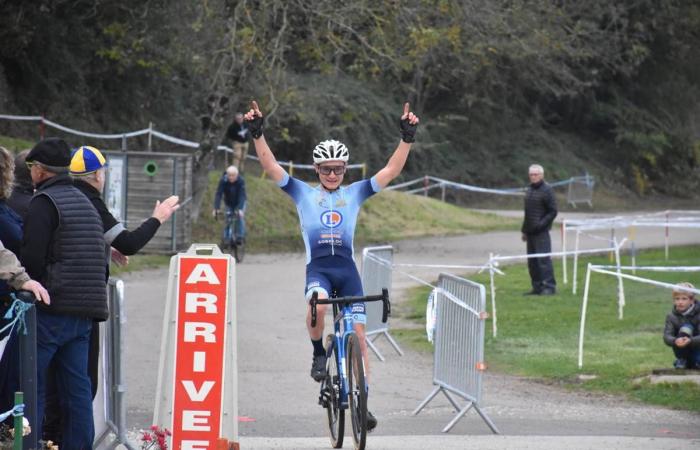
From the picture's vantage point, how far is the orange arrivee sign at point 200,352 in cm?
809

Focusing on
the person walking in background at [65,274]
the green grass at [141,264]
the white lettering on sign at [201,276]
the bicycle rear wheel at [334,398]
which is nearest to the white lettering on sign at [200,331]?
the white lettering on sign at [201,276]

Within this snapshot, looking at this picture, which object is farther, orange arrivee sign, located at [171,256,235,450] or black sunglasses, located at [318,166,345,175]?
black sunglasses, located at [318,166,345,175]

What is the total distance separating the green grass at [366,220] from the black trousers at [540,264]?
8101mm

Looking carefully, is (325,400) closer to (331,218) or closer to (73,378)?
(331,218)

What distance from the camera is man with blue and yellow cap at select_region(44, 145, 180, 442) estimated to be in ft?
25.3

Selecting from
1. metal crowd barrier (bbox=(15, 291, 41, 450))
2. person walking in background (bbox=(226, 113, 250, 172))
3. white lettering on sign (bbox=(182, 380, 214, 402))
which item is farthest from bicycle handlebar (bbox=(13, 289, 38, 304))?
person walking in background (bbox=(226, 113, 250, 172))

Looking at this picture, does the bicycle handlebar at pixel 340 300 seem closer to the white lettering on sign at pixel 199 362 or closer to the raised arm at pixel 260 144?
the raised arm at pixel 260 144

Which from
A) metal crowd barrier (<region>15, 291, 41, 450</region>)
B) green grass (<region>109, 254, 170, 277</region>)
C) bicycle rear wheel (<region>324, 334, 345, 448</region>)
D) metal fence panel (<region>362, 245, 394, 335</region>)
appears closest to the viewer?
metal crowd barrier (<region>15, 291, 41, 450</region>)

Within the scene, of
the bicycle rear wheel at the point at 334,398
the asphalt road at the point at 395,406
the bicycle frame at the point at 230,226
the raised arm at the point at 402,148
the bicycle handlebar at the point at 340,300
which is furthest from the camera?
the bicycle frame at the point at 230,226

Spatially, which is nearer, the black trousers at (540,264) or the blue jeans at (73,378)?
the blue jeans at (73,378)

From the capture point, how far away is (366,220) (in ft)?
111

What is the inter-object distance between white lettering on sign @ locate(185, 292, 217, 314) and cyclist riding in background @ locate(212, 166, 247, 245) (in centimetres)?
1616

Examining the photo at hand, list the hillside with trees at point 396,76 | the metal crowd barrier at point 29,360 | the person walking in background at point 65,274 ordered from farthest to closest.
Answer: the hillside with trees at point 396,76, the person walking in background at point 65,274, the metal crowd barrier at point 29,360

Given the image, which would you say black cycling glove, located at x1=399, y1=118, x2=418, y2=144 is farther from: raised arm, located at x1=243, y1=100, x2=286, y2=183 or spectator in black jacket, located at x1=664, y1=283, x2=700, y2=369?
spectator in black jacket, located at x1=664, y1=283, x2=700, y2=369
